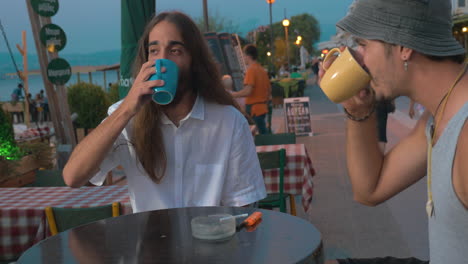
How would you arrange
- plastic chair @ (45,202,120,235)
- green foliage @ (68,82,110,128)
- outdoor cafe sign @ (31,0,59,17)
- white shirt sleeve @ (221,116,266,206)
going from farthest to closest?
1. green foliage @ (68,82,110,128)
2. outdoor cafe sign @ (31,0,59,17)
3. plastic chair @ (45,202,120,235)
4. white shirt sleeve @ (221,116,266,206)

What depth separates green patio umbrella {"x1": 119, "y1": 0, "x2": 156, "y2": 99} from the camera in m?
4.20

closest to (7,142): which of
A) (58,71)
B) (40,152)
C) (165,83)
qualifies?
(40,152)

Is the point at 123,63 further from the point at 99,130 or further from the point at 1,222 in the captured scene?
the point at 99,130

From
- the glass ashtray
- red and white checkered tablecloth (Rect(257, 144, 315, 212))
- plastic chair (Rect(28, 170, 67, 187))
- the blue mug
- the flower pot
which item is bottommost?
red and white checkered tablecloth (Rect(257, 144, 315, 212))

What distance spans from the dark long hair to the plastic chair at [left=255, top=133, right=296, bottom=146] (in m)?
3.24

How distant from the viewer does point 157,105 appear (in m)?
2.16

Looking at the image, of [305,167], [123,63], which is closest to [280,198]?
[305,167]

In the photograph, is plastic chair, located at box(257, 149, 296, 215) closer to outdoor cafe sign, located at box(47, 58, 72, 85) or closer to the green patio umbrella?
the green patio umbrella

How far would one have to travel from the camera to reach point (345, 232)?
4.86 meters

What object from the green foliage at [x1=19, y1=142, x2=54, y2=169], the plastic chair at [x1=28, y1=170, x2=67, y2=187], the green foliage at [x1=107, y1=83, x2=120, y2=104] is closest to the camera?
the plastic chair at [x1=28, y1=170, x2=67, y2=187]

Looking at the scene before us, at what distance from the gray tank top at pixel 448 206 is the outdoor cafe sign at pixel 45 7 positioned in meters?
5.39

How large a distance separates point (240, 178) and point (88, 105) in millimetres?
7154

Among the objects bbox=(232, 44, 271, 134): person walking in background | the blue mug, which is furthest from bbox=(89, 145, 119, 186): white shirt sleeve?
bbox=(232, 44, 271, 134): person walking in background

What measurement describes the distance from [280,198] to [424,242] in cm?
127
